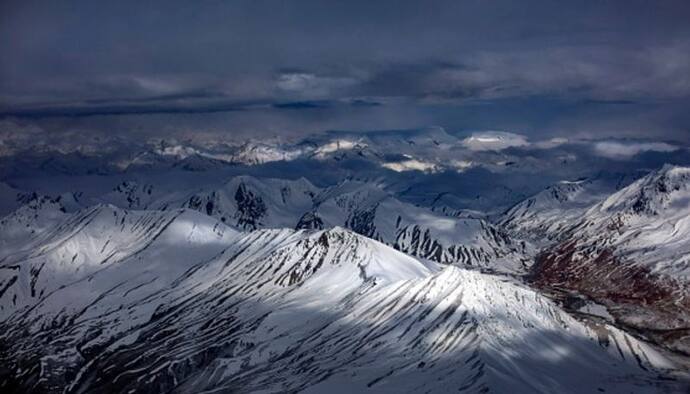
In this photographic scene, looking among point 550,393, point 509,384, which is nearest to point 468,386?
point 509,384

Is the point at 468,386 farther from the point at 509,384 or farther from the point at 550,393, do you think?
the point at 550,393
